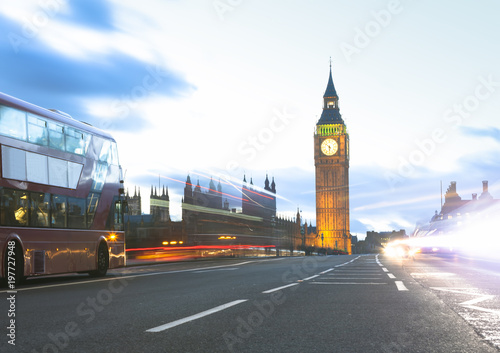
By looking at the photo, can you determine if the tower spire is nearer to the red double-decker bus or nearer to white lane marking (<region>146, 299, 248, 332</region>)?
the red double-decker bus

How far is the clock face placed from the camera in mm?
166625

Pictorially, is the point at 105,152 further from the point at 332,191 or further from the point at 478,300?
the point at 332,191

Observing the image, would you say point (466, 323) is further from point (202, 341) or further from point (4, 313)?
point (4, 313)

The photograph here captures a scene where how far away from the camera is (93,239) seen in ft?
57.6

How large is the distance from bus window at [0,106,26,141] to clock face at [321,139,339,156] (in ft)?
506

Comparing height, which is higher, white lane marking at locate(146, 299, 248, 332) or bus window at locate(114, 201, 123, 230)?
bus window at locate(114, 201, 123, 230)

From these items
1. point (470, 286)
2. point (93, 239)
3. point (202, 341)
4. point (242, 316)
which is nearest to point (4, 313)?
point (242, 316)

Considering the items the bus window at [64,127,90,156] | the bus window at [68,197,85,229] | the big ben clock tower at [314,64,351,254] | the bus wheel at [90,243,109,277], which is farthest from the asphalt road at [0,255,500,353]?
the big ben clock tower at [314,64,351,254]

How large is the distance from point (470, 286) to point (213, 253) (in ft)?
106

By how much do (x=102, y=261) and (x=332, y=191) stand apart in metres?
149

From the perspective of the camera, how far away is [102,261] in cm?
1817

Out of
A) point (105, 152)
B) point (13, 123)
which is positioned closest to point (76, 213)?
point (105, 152)

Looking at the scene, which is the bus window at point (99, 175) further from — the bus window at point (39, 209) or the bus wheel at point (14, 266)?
the bus wheel at point (14, 266)

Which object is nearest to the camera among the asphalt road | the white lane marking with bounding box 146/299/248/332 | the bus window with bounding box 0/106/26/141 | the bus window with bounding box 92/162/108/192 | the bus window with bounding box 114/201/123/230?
the asphalt road
